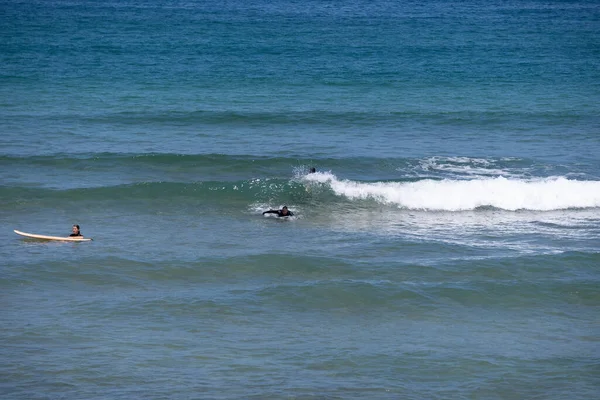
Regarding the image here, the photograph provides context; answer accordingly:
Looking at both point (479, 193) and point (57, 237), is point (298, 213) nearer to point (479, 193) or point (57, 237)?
point (479, 193)

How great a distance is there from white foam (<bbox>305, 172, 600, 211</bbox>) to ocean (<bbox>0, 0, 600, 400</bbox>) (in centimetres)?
10

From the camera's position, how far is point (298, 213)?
94.8ft

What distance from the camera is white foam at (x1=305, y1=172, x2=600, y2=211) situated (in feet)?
98.4

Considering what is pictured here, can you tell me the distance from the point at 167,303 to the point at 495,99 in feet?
90.9

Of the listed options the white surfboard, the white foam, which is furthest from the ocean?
the white surfboard

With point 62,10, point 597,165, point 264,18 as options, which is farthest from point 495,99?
point 62,10

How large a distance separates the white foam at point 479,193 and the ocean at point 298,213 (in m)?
0.10

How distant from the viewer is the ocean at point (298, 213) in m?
18.0

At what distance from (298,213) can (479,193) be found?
22.7 feet

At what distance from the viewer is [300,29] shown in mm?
58688

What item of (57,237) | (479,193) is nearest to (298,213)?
(479,193)

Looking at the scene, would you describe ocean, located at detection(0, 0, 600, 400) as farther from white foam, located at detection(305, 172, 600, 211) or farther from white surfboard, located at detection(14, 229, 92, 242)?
white surfboard, located at detection(14, 229, 92, 242)

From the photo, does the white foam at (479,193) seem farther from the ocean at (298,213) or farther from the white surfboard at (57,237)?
the white surfboard at (57,237)

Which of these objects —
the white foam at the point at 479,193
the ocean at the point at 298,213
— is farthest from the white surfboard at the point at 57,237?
the white foam at the point at 479,193
